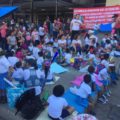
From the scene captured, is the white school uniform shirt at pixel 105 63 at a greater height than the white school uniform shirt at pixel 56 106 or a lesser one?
lesser

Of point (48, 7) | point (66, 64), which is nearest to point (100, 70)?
point (66, 64)

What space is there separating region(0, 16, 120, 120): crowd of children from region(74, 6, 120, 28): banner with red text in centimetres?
188

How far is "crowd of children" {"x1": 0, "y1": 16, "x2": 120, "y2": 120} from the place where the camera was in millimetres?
11023

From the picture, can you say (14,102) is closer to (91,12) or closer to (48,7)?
(91,12)

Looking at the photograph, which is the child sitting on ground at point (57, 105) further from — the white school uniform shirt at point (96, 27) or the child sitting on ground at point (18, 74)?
the white school uniform shirt at point (96, 27)

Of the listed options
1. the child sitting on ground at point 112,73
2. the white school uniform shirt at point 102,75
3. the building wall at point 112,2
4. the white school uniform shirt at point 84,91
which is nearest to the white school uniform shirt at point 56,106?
the white school uniform shirt at point 84,91

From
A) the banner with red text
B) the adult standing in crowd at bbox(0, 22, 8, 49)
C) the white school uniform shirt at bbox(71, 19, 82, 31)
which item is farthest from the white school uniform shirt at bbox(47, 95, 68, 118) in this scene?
the banner with red text

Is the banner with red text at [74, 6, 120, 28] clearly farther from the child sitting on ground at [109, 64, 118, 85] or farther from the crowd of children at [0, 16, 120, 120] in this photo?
the child sitting on ground at [109, 64, 118, 85]

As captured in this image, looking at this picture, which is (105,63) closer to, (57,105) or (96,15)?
(57,105)

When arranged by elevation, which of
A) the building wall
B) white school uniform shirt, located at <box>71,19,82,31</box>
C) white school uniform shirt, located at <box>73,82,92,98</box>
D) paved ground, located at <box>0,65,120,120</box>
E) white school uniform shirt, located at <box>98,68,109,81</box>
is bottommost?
paved ground, located at <box>0,65,120,120</box>

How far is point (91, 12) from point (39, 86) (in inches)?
599

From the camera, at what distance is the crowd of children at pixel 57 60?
36.2 ft

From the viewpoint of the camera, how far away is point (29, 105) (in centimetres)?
1004

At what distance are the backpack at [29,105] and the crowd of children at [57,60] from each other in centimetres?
57
